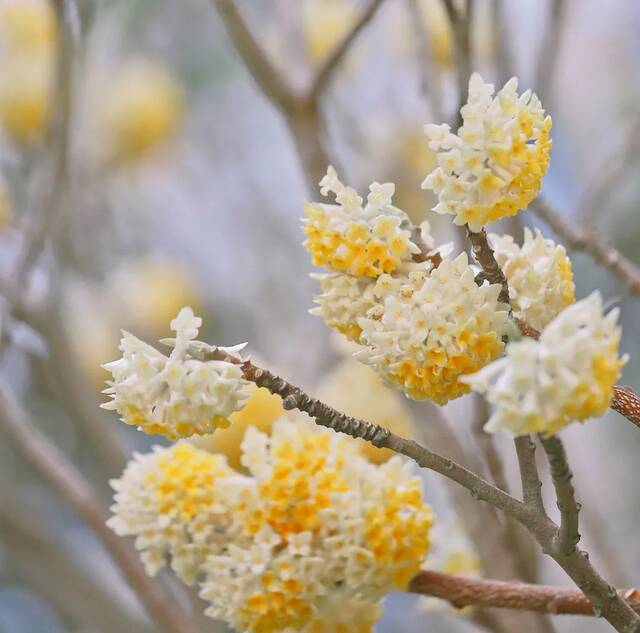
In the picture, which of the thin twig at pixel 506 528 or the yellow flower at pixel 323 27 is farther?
the yellow flower at pixel 323 27

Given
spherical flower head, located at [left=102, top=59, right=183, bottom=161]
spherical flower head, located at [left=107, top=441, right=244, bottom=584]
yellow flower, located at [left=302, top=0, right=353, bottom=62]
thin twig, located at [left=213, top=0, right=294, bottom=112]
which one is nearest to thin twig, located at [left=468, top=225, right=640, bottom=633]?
spherical flower head, located at [left=107, top=441, right=244, bottom=584]

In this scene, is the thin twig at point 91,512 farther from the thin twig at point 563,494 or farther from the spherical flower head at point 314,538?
the thin twig at point 563,494

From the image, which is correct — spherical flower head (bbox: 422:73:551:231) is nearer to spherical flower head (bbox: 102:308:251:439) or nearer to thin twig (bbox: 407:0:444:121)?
spherical flower head (bbox: 102:308:251:439)

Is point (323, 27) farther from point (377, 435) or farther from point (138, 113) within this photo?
point (377, 435)

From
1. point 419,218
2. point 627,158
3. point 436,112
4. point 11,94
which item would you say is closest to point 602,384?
point 436,112

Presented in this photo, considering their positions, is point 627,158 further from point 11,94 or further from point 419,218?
point 11,94

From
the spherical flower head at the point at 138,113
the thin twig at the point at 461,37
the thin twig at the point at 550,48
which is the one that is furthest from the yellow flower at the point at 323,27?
the thin twig at the point at 461,37

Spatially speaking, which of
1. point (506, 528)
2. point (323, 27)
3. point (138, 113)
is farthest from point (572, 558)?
point (138, 113)
